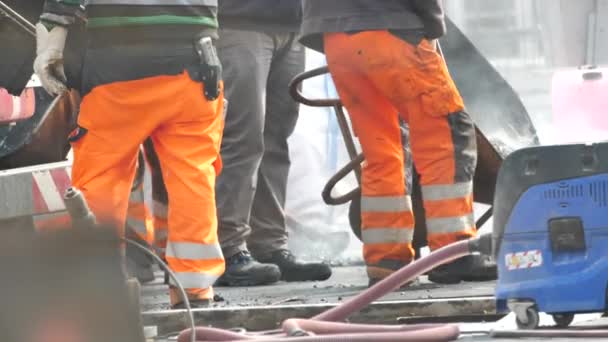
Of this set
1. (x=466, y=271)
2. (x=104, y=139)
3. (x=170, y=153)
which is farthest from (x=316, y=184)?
(x=104, y=139)

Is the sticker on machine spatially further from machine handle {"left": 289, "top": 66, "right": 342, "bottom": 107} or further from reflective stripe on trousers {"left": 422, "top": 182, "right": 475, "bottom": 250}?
machine handle {"left": 289, "top": 66, "right": 342, "bottom": 107}

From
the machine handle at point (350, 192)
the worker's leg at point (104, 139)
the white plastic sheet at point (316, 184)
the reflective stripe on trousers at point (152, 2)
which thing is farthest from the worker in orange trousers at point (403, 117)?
the white plastic sheet at point (316, 184)

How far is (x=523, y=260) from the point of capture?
4.14 metres

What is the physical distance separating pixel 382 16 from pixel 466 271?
101 centimetres

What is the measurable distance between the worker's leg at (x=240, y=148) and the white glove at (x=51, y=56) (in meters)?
1.42

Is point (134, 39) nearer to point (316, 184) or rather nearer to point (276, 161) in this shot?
point (276, 161)

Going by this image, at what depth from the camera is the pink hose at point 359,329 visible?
13.0 feet

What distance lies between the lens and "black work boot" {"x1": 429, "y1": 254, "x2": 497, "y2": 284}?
5945 millimetres

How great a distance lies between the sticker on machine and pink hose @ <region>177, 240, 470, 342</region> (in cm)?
13

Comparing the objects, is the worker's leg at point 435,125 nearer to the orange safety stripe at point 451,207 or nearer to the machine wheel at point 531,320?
the orange safety stripe at point 451,207

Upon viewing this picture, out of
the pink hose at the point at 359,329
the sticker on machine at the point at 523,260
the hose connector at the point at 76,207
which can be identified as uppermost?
the hose connector at the point at 76,207

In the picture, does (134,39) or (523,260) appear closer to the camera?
(523,260)

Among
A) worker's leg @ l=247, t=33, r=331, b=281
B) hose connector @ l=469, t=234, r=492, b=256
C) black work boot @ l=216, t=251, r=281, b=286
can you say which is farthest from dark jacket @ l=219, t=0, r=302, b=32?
hose connector @ l=469, t=234, r=492, b=256

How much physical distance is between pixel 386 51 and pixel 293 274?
1363 millimetres
